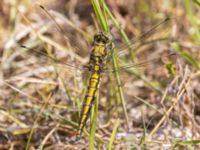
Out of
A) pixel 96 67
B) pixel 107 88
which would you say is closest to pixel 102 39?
pixel 96 67

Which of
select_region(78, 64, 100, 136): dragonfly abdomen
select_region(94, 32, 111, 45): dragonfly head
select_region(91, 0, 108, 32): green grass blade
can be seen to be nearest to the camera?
select_region(91, 0, 108, 32): green grass blade

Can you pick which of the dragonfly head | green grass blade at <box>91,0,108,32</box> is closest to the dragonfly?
the dragonfly head

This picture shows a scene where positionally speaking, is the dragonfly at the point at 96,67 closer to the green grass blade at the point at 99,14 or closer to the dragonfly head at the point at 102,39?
the dragonfly head at the point at 102,39

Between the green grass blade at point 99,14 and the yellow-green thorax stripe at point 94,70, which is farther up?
the green grass blade at point 99,14

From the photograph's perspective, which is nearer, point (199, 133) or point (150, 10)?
Result: point (199, 133)

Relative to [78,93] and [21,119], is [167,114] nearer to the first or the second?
[78,93]

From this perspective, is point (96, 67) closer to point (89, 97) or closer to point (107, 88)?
point (89, 97)

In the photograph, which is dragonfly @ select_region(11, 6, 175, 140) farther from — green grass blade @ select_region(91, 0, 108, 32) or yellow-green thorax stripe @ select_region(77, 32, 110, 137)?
green grass blade @ select_region(91, 0, 108, 32)

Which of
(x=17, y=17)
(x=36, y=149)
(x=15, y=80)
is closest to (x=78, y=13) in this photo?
(x=17, y=17)

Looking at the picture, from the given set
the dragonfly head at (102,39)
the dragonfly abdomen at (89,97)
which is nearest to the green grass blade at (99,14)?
the dragonfly head at (102,39)

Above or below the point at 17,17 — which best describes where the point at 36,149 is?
below

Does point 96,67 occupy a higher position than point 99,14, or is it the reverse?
point 99,14
